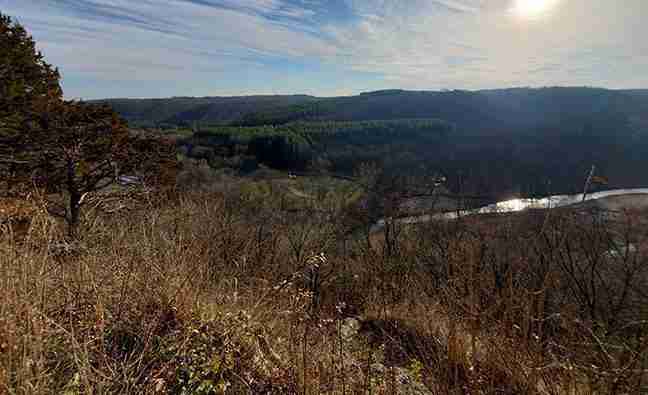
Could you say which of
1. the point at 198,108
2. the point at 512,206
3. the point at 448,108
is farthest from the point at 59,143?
the point at 198,108

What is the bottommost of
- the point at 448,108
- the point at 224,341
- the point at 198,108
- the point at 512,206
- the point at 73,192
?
the point at 512,206

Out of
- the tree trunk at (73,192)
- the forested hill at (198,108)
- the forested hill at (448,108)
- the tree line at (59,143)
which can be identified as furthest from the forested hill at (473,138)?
the tree trunk at (73,192)

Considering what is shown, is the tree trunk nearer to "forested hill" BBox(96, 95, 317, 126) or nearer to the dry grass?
the dry grass

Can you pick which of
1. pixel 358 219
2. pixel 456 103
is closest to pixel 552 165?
pixel 358 219

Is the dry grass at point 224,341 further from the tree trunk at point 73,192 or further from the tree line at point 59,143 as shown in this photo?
the tree trunk at point 73,192

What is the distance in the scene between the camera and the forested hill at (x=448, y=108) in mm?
89188

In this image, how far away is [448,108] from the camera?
11169 cm

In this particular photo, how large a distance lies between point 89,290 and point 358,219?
2468cm

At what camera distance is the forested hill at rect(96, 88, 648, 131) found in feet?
293

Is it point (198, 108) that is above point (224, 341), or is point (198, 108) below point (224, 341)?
above

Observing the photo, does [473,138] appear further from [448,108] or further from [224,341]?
[224,341]

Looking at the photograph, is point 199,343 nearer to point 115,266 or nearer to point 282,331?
point 282,331

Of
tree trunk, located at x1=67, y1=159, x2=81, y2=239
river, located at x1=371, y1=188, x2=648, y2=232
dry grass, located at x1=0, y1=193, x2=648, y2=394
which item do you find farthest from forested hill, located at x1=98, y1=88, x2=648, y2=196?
dry grass, located at x1=0, y1=193, x2=648, y2=394

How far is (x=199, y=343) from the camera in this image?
203cm
